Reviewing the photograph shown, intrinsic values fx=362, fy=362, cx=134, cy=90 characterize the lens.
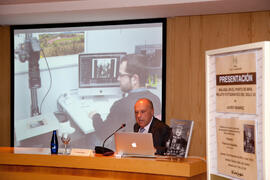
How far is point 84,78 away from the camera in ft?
19.8

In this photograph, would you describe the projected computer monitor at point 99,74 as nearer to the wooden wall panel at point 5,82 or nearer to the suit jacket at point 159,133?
the wooden wall panel at point 5,82

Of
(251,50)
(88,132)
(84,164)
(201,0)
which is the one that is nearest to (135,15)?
(201,0)

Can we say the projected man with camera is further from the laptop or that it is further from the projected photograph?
the laptop

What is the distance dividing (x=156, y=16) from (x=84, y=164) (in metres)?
2.87

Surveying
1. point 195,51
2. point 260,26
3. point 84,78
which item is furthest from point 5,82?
point 260,26

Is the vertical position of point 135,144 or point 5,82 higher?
point 5,82

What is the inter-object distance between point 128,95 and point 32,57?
72.5 inches

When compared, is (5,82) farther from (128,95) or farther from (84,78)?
(128,95)

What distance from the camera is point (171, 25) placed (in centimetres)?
564

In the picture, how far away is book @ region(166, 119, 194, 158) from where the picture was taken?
3.33 metres

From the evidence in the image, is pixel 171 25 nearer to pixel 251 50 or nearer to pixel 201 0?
pixel 201 0

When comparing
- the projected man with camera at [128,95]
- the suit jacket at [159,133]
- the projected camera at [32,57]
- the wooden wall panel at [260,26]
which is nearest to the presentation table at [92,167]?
the suit jacket at [159,133]

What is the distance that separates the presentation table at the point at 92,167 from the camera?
10.4 feet

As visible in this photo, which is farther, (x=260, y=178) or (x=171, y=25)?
(x=171, y=25)
